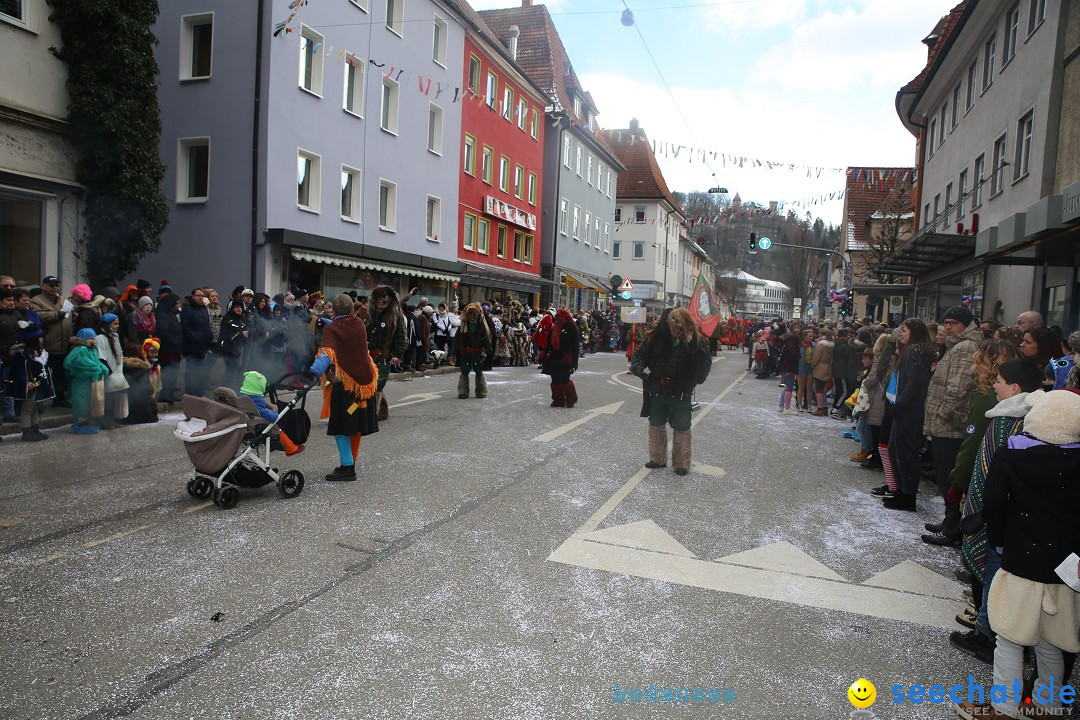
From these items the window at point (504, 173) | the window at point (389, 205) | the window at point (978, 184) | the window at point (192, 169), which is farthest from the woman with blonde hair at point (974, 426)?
the window at point (504, 173)

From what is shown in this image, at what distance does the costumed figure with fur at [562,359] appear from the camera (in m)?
13.1

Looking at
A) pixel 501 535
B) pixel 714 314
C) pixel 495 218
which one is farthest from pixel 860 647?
pixel 495 218

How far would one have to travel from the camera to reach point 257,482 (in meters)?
6.45

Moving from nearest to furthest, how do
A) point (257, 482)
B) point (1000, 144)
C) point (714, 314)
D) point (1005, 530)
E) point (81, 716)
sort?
point (81, 716) < point (1005, 530) < point (257, 482) < point (714, 314) < point (1000, 144)

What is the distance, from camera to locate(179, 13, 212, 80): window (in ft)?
65.7

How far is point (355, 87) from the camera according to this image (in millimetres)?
22719

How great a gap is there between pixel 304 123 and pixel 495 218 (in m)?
14.0

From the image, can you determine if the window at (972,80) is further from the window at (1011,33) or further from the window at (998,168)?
the window at (998,168)

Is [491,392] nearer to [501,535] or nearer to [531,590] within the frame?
[501,535]

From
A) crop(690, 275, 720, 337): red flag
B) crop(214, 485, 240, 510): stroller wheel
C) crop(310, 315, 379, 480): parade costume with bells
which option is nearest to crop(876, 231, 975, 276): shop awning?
crop(690, 275, 720, 337): red flag

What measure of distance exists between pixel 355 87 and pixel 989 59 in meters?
17.4

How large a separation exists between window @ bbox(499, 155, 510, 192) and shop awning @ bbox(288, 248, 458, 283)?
8.06m

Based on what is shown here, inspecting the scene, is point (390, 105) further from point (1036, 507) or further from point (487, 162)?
point (1036, 507)

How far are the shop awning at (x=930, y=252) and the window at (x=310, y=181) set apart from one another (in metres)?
15.3
